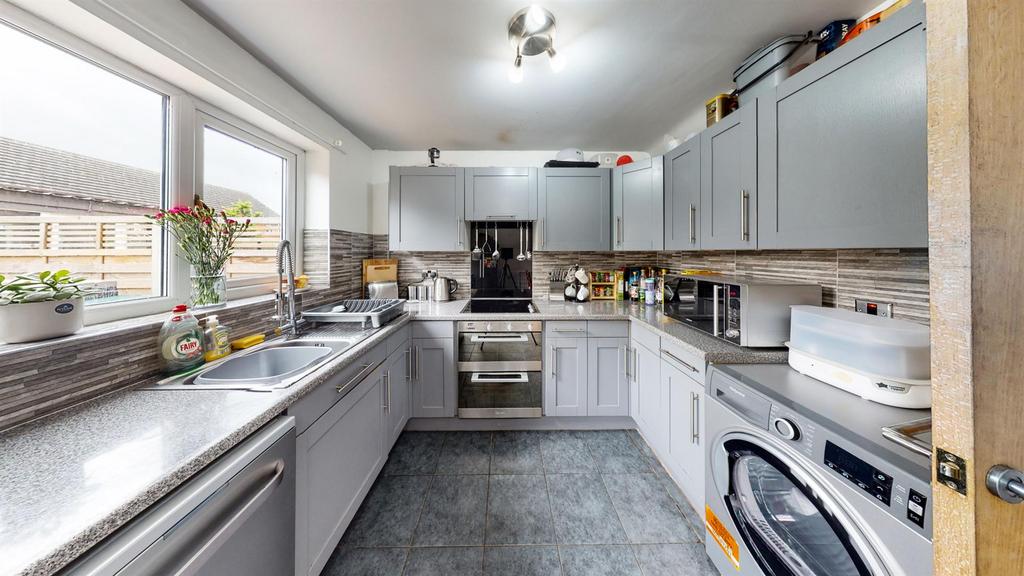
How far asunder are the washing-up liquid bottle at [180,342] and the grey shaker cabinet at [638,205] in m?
2.63

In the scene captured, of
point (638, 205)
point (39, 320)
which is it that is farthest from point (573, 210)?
point (39, 320)

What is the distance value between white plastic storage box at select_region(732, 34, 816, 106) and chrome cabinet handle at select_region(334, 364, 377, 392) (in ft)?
7.50

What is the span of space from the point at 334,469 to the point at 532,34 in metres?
2.09

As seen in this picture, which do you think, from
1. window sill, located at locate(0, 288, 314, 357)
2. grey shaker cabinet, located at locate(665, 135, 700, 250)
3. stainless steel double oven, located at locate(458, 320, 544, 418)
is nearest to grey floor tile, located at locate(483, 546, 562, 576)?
stainless steel double oven, located at locate(458, 320, 544, 418)

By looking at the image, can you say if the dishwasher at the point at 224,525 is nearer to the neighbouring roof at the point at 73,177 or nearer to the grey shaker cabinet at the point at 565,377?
the neighbouring roof at the point at 73,177

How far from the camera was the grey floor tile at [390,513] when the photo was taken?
4.89ft

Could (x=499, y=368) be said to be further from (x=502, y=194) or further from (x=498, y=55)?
(x=498, y=55)

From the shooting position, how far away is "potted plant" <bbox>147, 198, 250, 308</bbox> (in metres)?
1.38

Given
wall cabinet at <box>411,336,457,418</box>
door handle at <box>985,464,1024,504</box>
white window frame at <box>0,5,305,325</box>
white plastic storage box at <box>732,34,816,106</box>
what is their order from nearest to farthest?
1. door handle at <box>985,464,1024,504</box>
2. white window frame at <box>0,5,305,325</box>
3. white plastic storage box at <box>732,34,816,106</box>
4. wall cabinet at <box>411,336,457,418</box>

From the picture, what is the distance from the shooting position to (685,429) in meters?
1.63

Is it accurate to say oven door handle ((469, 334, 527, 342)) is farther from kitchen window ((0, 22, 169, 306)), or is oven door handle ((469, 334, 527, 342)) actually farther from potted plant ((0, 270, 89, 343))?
potted plant ((0, 270, 89, 343))

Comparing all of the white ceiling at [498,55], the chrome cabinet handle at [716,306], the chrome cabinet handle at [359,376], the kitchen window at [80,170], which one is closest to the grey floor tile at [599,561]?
the chrome cabinet handle at [716,306]

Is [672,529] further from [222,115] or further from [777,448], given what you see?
[222,115]

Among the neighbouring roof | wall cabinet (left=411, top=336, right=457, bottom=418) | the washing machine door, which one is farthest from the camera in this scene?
wall cabinet (left=411, top=336, right=457, bottom=418)
